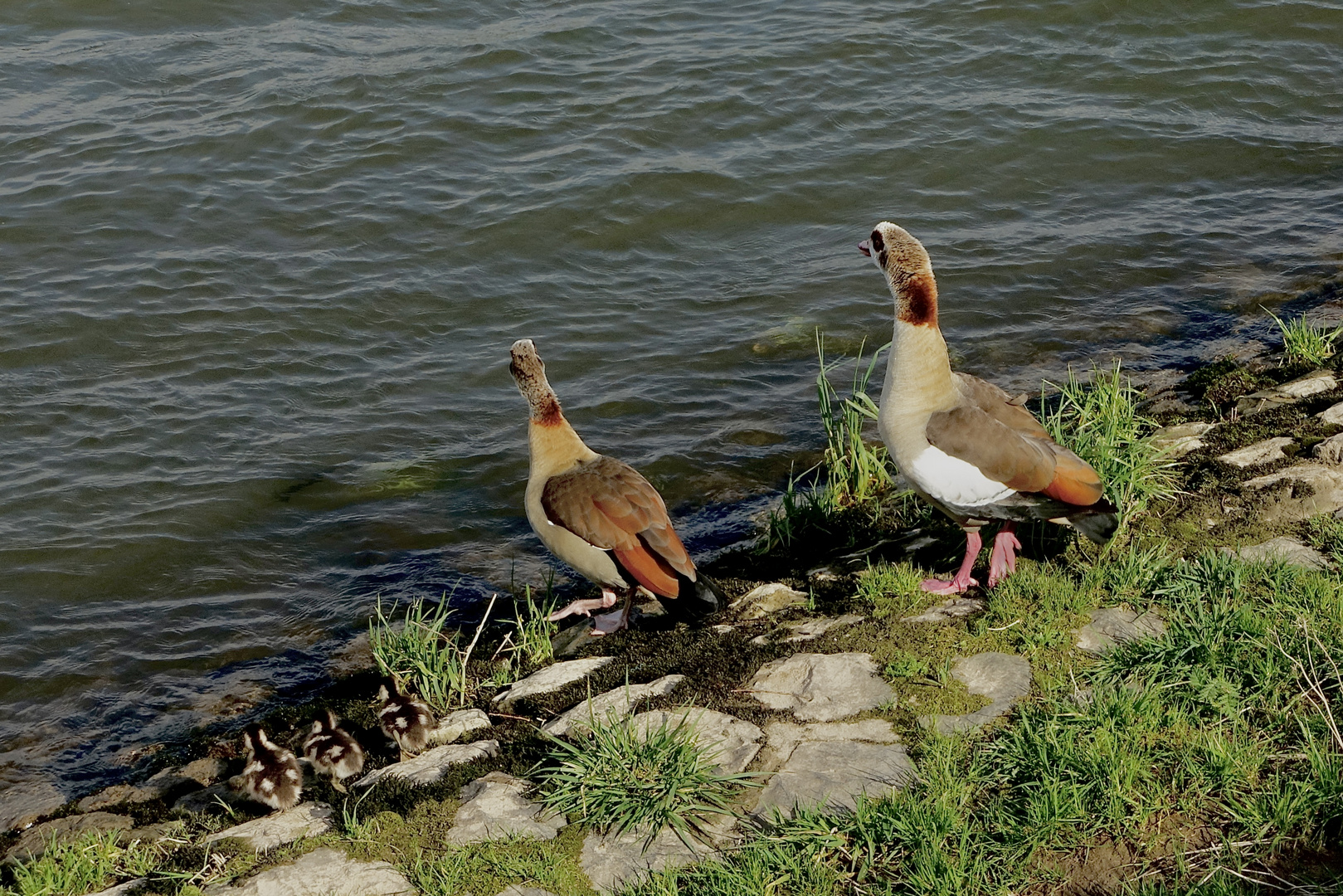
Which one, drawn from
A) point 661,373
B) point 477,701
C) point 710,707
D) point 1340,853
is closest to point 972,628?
point 710,707

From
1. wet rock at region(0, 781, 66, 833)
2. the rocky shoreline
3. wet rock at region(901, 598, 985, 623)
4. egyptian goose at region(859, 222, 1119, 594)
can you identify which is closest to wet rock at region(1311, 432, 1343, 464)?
the rocky shoreline

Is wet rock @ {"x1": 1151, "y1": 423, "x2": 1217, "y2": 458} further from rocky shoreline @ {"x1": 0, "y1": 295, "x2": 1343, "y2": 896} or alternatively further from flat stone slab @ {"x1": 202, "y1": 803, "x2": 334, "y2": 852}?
flat stone slab @ {"x1": 202, "y1": 803, "x2": 334, "y2": 852}

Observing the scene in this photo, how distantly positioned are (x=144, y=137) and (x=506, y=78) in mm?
4046

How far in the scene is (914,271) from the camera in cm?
536

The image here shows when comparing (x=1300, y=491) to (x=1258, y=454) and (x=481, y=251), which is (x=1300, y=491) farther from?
(x=481, y=251)

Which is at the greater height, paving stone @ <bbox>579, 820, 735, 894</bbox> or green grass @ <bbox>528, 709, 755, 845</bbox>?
green grass @ <bbox>528, 709, 755, 845</bbox>

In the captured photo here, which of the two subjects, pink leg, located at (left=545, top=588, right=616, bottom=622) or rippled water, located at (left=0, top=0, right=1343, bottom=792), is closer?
pink leg, located at (left=545, top=588, right=616, bottom=622)

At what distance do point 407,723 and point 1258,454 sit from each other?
4303mm

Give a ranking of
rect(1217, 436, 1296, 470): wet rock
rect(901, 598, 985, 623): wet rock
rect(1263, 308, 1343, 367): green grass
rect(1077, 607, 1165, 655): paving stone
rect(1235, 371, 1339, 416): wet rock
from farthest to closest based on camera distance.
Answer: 1. rect(1263, 308, 1343, 367): green grass
2. rect(1235, 371, 1339, 416): wet rock
3. rect(1217, 436, 1296, 470): wet rock
4. rect(901, 598, 985, 623): wet rock
5. rect(1077, 607, 1165, 655): paving stone

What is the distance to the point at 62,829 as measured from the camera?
5121mm

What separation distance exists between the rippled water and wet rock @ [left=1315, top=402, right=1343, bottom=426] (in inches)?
108

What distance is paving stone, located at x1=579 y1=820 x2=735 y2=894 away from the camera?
3.72m

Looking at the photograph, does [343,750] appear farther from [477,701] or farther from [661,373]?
[661,373]

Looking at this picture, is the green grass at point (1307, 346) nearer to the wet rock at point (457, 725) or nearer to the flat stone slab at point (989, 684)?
the flat stone slab at point (989, 684)
